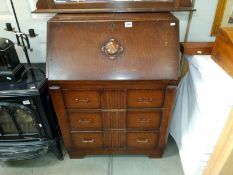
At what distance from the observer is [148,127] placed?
53.8 inches

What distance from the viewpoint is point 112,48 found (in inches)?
44.7

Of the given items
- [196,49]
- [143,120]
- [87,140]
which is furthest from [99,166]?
[196,49]

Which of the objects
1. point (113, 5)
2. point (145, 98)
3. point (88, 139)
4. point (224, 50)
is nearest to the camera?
point (224, 50)

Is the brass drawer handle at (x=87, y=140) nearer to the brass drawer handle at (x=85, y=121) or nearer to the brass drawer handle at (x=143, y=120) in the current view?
the brass drawer handle at (x=85, y=121)

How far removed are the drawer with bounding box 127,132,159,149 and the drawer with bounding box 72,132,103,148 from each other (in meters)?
0.21

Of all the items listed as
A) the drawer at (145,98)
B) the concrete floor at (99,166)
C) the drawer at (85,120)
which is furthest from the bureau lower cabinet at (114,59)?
the concrete floor at (99,166)

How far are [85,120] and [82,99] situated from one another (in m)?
0.18

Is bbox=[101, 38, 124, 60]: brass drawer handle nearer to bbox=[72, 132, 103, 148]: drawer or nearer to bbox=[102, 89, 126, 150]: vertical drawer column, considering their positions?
bbox=[102, 89, 126, 150]: vertical drawer column

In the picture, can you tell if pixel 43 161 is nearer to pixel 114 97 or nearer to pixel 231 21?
pixel 114 97

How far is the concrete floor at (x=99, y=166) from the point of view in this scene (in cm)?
153

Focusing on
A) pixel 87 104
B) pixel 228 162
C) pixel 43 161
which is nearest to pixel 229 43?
pixel 228 162

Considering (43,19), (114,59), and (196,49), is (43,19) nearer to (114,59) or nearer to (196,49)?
(114,59)

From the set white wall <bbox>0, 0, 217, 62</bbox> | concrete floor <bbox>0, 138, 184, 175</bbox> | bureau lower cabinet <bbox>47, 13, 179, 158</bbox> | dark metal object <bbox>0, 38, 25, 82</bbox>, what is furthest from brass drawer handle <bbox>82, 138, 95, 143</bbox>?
white wall <bbox>0, 0, 217, 62</bbox>

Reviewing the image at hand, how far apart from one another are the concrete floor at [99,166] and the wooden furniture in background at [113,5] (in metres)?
1.13
